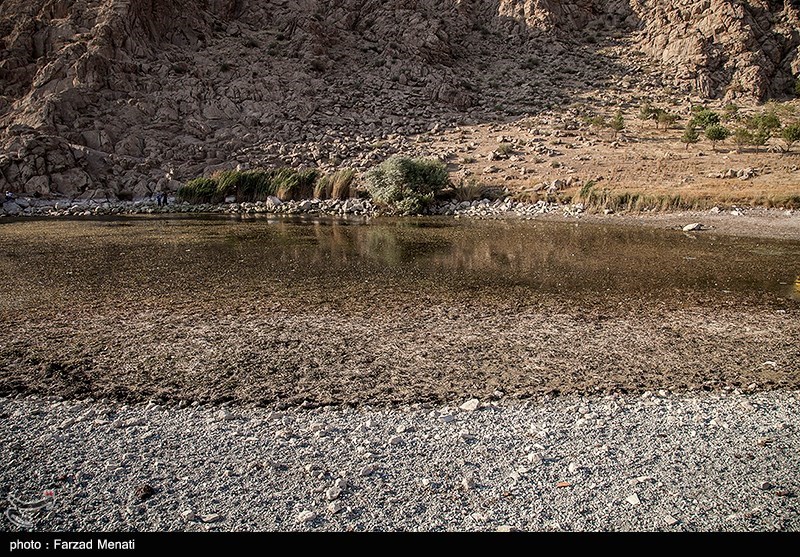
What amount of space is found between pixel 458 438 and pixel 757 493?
210 centimetres

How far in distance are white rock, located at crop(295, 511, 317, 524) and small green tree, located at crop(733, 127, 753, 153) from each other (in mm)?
32423

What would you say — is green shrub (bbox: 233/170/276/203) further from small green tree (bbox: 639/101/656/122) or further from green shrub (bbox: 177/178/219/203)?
small green tree (bbox: 639/101/656/122)

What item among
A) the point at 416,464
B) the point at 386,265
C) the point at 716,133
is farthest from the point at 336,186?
the point at 416,464

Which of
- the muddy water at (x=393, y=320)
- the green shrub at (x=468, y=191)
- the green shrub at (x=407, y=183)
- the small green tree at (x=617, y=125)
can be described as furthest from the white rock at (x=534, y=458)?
the small green tree at (x=617, y=125)

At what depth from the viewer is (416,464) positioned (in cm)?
404

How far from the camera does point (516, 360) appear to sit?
20.5 feet

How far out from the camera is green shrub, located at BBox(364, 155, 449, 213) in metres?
24.6

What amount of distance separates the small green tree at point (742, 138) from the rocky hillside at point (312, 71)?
38.0 ft

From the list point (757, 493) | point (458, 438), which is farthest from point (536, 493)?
point (757, 493)

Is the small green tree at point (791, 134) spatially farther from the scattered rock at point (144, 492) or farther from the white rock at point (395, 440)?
the scattered rock at point (144, 492)

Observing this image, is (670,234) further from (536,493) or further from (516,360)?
(536,493)

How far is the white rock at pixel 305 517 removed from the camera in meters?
3.38

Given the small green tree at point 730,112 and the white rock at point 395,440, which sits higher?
the small green tree at point 730,112

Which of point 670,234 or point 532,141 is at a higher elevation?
point 532,141
